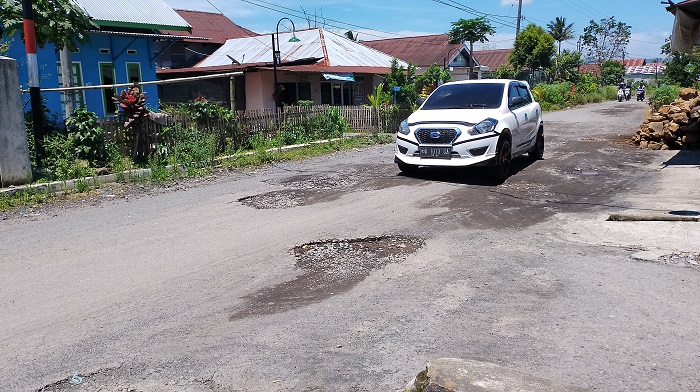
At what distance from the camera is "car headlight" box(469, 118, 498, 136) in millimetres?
9727

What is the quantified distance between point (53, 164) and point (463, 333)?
9.11 meters

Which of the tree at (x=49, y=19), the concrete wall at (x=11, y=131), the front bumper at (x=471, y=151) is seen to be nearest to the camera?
the concrete wall at (x=11, y=131)

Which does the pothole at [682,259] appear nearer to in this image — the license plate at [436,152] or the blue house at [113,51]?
the license plate at [436,152]

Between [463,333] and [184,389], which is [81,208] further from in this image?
[463,333]

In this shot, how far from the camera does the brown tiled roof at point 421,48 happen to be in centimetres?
4134

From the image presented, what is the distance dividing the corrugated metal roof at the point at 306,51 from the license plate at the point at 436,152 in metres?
18.4

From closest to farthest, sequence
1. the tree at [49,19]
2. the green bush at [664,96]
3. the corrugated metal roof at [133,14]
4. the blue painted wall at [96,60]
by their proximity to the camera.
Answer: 1. the tree at [49,19]
2. the blue painted wall at [96,60]
3. the corrugated metal roof at [133,14]
4. the green bush at [664,96]

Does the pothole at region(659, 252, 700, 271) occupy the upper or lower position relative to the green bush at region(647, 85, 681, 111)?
lower

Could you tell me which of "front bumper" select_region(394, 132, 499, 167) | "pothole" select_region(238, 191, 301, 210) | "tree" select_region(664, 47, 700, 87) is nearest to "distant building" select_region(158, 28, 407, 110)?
"pothole" select_region(238, 191, 301, 210)

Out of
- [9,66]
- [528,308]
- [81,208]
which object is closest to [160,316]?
[528,308]

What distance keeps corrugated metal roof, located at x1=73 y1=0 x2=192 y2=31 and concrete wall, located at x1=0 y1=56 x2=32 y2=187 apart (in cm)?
1067

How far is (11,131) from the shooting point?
31.2 feet

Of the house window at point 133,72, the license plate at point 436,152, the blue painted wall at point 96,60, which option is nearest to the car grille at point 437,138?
the license plate at point 436,152

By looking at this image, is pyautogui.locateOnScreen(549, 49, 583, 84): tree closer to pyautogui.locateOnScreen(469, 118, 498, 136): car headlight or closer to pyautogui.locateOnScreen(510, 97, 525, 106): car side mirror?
pyautogui.locateOnScreen(510, 97, 525, 106): car side mirror
